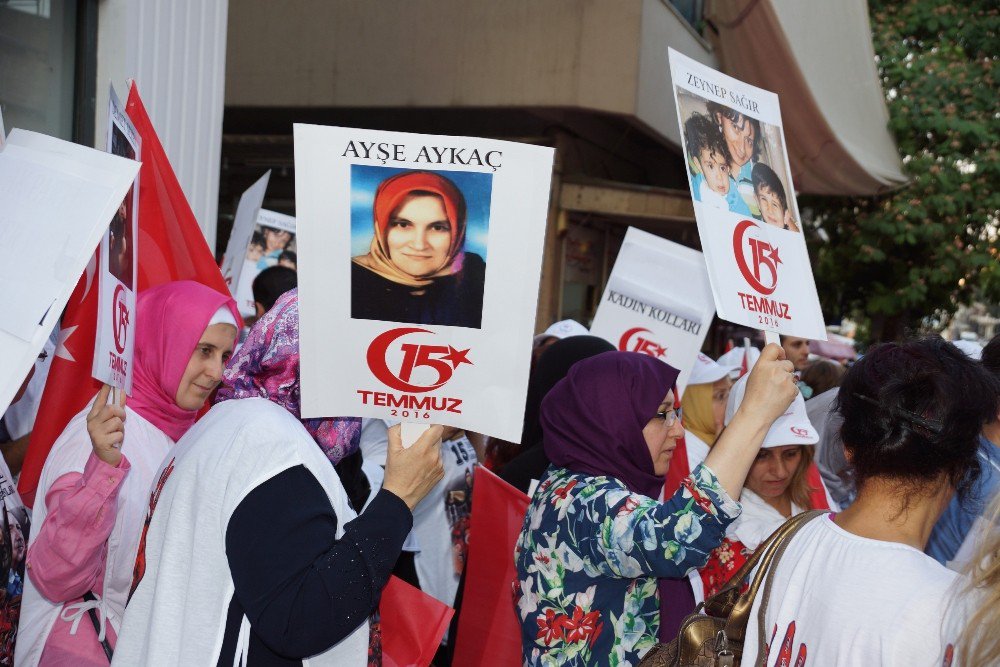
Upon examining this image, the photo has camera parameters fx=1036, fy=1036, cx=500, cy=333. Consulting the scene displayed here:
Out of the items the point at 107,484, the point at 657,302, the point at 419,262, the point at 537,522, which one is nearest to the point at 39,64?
→ the point at 107,484

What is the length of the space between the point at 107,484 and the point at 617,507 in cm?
121

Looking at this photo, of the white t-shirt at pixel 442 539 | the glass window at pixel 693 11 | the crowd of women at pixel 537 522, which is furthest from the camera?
the glass window at pixel 693 11

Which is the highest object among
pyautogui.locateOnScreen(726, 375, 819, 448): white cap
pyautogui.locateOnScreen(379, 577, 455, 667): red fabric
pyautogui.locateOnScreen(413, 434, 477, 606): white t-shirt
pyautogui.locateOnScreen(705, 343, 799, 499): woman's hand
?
pyautogui.locateOnScreen(705, 343, 799, 499): woman's hand

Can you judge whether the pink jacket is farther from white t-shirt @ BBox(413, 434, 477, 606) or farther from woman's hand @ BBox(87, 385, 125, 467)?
white t-shirt @ BBox(413, 434, 477, 606)

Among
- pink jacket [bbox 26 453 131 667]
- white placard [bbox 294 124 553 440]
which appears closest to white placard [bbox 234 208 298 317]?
pink jacket [bbox 26 453 131 667]

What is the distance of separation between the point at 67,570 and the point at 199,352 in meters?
0.81

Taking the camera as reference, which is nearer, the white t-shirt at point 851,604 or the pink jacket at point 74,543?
the white t-shirt at point 851,604

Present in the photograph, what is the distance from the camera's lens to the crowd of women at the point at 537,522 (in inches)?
75.2

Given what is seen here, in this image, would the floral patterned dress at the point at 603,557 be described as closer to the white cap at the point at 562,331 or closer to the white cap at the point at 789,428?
the white cap at the point at 789,428

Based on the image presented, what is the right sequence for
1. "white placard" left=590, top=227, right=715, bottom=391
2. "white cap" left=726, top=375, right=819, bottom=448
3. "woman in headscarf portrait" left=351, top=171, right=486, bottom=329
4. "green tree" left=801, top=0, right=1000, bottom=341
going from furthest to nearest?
1. "green tree" left=801, top=0, right=1000, bottom=341
2. "white placard" left=590, top=227, right=715, bottom=391
3. "white cap" left=726, top=375, right=819, bottom=448
4. "woman in headscarf portrait" left=351, top=171, right=486, bottom=329

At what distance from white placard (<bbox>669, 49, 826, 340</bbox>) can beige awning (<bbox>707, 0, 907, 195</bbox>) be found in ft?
25.0

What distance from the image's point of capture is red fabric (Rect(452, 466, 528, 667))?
3258 mm

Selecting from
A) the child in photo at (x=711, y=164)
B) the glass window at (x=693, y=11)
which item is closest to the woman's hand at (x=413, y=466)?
the child in photo at (x=711, y=164)

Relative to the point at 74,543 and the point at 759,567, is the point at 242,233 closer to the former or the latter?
the point at 74,543
